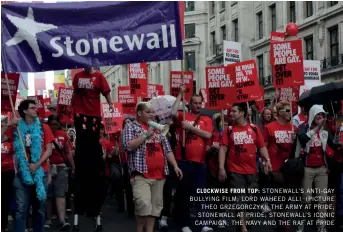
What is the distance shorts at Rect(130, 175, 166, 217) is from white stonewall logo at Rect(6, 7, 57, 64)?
1998 millimetres

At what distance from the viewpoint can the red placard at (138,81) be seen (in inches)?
718

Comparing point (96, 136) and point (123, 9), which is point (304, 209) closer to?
point (96, 136)

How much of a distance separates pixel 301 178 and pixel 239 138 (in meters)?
1.09

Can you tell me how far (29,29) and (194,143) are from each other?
292 centimetres

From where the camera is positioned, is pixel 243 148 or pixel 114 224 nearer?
pixel 243 148

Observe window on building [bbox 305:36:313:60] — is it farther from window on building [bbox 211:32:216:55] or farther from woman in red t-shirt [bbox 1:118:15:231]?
woman in red t-shirt [bbox 1:118:15:231]

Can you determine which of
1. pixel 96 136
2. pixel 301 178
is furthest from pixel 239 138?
pixel 96 136

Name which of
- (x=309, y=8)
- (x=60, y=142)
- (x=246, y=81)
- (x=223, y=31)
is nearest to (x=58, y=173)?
(x=60, y=142)

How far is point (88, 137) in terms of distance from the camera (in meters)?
8.36

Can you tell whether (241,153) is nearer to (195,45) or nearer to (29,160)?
(29,160)

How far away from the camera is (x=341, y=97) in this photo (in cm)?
1057

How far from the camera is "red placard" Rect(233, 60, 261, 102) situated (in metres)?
12.3

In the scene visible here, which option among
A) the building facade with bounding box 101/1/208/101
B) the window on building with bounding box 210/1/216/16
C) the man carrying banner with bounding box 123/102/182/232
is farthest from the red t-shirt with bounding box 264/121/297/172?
the building facade with bounding box 101/1/208/101

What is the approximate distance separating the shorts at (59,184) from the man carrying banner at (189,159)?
210cm
